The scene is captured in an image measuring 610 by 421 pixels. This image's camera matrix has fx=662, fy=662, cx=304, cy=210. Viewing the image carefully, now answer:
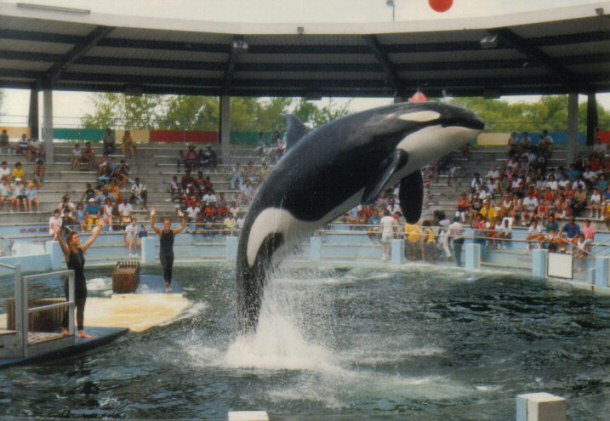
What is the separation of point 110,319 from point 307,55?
46.2ft

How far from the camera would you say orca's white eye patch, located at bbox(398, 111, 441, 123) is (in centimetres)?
536

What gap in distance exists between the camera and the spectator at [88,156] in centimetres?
2216

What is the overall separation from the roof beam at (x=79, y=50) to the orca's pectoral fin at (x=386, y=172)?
1495cm

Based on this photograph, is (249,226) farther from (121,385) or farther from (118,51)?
(118,51)

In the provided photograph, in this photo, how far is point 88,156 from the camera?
22.2 meters

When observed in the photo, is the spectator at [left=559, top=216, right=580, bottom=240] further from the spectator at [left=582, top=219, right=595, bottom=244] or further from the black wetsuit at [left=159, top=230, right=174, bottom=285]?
the black wetsuit at [left=159, top=230, right=174, bottom=285]

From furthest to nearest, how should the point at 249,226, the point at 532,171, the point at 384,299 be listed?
the point at 532,171 → the point at 384,299 → the point at 249,226

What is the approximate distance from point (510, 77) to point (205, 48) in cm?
1038

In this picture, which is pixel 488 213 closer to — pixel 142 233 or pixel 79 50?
pixel 142 233

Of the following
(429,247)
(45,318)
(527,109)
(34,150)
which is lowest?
(45,318)

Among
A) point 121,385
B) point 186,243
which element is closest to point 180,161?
point 186,243

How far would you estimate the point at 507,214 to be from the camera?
57.9 feet

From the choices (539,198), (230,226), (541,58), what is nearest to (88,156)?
(230,226)

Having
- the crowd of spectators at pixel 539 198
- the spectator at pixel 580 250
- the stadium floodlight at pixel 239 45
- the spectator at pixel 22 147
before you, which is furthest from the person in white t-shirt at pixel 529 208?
the spectator at pixel 22 147
